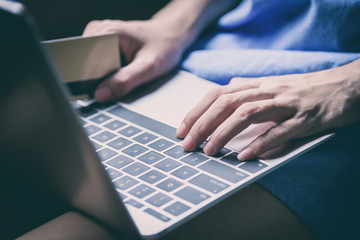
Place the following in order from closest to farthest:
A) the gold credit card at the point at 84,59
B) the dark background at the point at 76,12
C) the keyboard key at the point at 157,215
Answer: the keyboard key at the point at 157,215 → the gold credit card at the point at 84,59 → the dark background at the point at 76,12

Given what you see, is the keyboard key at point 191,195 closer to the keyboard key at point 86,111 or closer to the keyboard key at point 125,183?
the keyboard key at point 125,183

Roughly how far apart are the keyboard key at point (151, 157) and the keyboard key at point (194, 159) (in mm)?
34

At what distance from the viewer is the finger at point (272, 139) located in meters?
0.53

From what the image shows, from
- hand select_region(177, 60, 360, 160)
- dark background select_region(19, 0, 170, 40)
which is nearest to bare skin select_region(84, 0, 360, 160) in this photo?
hand select_region(177, 60, 360, 160)

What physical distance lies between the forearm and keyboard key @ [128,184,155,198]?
16.0 inches

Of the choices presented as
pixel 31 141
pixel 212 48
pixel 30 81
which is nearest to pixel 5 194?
pixel 31 141

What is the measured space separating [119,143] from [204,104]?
134 millimetres

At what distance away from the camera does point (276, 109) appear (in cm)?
56

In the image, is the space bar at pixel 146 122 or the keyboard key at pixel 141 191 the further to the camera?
the space bar at pixel 146 122

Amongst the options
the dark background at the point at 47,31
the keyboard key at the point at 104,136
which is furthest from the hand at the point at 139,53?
the dark background at the point at 47,31

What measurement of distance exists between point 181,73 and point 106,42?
167 mm

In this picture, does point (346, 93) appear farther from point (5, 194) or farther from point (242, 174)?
point (5, 194)

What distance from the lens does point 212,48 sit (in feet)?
2.78

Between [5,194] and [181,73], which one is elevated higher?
[181,73]
